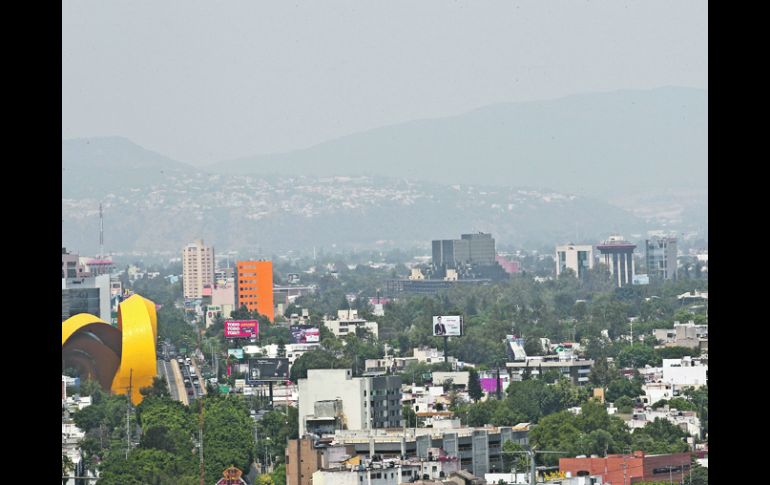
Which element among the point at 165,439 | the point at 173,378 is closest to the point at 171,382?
the point at 173,378

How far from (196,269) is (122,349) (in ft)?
94.8

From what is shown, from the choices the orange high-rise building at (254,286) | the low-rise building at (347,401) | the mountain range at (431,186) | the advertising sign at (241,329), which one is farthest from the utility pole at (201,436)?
the mountain range at (431,186)

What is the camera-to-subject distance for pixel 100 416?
720 inches

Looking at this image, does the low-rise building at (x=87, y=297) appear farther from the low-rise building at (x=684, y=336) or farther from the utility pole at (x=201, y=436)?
the utility pole at (x=201, y=436)

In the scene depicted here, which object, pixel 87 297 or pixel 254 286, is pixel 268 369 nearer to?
pixel 87 297

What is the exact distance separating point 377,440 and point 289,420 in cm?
Result: 334

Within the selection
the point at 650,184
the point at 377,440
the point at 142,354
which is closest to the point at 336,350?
the point at 142,354

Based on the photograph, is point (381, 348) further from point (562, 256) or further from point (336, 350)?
point (562, 256)

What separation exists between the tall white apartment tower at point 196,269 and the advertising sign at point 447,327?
1835cm

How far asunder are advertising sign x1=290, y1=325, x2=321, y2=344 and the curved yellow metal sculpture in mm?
9107

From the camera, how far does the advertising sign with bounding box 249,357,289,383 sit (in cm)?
2448

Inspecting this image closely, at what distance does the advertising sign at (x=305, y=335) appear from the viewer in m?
30.8

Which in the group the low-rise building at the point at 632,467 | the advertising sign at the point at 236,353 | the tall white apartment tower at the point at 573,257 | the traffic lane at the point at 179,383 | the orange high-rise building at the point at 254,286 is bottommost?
the low-rise building at the point at 632,467

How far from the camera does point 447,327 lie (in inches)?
1199
